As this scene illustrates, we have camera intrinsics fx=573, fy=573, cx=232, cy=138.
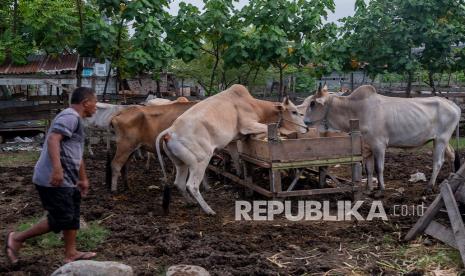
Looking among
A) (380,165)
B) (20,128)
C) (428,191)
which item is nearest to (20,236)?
(380,165)

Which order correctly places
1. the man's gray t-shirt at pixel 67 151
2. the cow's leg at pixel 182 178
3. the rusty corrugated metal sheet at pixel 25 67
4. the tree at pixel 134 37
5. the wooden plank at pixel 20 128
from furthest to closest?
the rusty corrugated metal sheet at pixel 25 67
the wooden plank at pixel 20 128
the tree at pixel 134 37
the cow's leg at pixel 182 178
the man's gray t-shirt at pixel 67 151

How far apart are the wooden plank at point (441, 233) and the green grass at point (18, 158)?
8.62 metres

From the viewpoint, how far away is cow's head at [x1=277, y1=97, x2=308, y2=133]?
859 centimetres

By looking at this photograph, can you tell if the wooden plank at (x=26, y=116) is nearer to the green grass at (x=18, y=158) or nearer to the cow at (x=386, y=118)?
the green grass at (x=18, y=158)

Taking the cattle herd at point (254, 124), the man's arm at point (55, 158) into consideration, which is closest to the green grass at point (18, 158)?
the cattle herd at point (254, 124)

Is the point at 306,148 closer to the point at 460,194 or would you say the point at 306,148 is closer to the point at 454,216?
the point at 460,194

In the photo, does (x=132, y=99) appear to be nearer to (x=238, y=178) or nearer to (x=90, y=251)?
(x=238, y=178)

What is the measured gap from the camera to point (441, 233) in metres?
5.70

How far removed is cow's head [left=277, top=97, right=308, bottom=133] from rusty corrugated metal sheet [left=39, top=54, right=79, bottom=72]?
11420 millimetres

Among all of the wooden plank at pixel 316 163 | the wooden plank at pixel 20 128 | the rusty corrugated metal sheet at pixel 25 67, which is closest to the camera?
the wooden plank at pixel 316 163

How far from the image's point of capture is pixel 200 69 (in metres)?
19.8

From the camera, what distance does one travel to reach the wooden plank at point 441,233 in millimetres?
5555

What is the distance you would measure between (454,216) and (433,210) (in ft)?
1.37

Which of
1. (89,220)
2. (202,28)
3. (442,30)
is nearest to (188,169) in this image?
(89,220)
